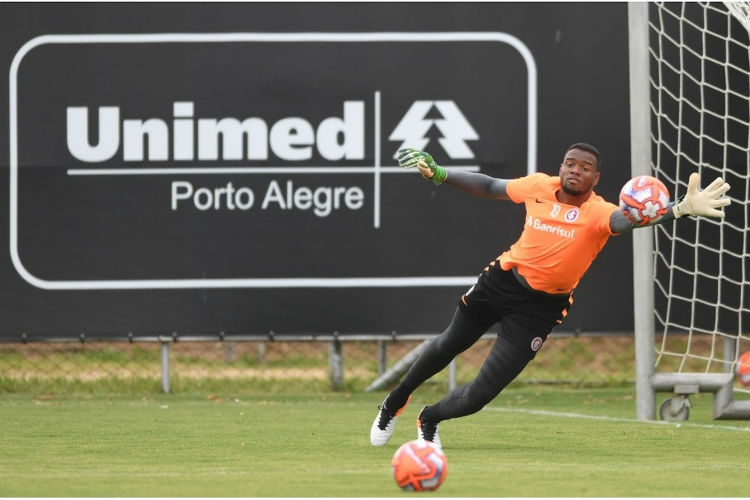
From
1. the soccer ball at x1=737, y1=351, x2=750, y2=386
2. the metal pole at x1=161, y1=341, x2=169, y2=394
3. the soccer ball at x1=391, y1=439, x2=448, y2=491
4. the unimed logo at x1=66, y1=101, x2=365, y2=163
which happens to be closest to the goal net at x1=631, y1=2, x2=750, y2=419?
the soccer ball at x1=737, y1=351, x2=750, y2=386

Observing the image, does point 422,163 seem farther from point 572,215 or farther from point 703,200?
point 703,200

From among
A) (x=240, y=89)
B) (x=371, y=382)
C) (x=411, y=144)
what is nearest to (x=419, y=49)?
(x=411, y=144)

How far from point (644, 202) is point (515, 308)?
1.04 metres

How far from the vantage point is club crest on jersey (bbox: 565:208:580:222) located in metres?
7.66

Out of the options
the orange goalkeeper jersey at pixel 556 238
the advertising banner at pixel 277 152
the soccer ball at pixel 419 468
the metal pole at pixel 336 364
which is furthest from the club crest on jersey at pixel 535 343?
the metal pole at pixel 336 364

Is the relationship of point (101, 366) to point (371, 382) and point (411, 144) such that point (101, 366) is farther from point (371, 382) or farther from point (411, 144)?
point (411, 144)

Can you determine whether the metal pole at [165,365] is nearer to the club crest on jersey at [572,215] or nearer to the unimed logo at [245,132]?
the unimed logo at [245,132]

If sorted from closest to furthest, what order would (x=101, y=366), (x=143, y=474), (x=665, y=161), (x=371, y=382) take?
(x=143, y=474) → (x=665, y=161) → (x=371, y=382) → (x=101, y=366)

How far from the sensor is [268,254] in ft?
39.5

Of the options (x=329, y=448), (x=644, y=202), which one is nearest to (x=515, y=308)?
(x=644, y=202)

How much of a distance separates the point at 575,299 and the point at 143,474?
615 centimetres

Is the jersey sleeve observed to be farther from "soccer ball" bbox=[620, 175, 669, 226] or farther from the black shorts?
"soccer ball" bbox=[620, 175, 669, 226]

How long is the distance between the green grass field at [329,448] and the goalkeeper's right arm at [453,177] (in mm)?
1621

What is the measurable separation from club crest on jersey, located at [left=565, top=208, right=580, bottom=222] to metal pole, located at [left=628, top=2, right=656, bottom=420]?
8.03 ft
